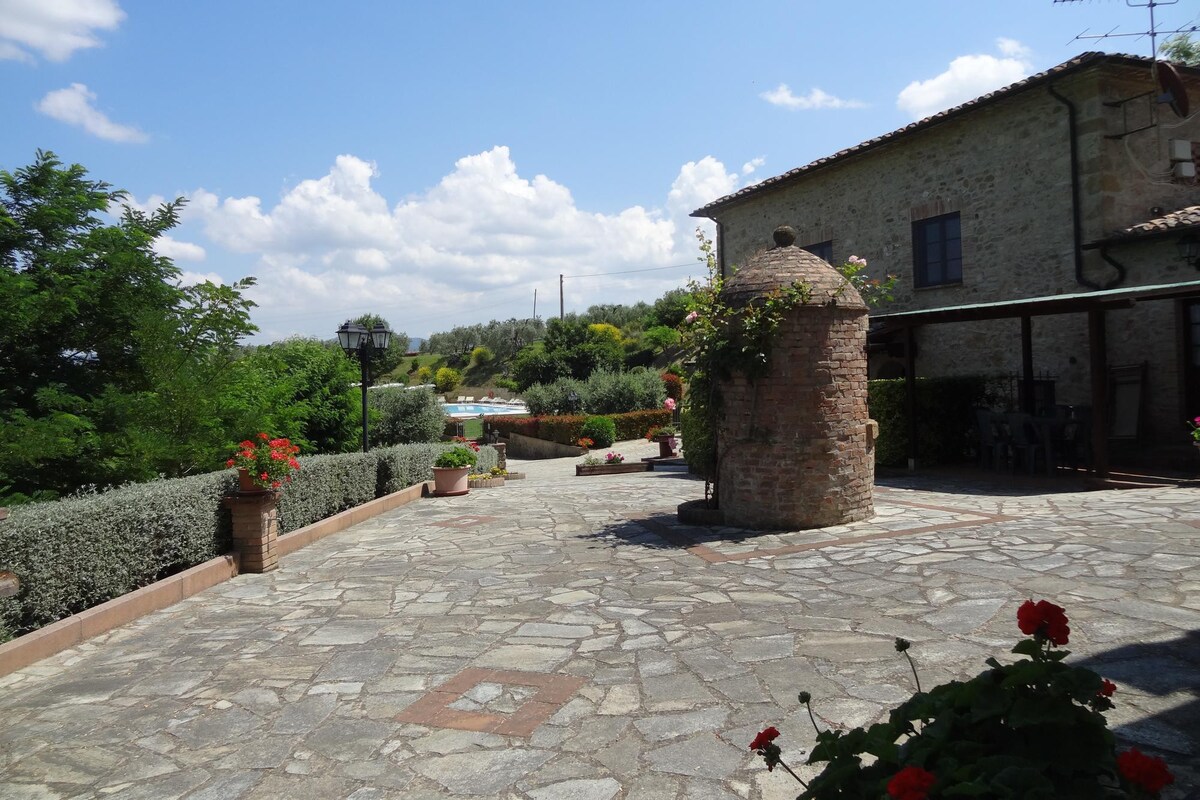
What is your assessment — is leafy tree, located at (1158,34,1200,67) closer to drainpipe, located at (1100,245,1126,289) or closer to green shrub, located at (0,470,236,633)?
drainpipe, located at (1100,245,1126,289)

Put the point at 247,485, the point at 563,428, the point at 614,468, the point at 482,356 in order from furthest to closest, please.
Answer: the point at 482,356 → the point at 563,428 → the point at 614,468 → the point at 247,485

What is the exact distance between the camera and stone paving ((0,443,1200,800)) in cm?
333

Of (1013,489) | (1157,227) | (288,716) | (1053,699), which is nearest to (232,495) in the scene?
(288,716)

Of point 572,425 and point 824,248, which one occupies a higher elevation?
point 824,248

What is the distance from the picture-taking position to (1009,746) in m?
1.84

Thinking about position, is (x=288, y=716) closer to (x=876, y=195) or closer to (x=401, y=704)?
(x=401, y=704)

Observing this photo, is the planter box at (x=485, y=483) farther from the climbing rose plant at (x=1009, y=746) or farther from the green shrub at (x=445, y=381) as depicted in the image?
the green shrub at (x=445, y=381)

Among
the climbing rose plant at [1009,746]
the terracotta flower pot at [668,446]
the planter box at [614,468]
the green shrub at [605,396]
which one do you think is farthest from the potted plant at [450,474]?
the green shrub at [605,396]

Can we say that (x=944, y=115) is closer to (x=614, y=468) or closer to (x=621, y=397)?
(x=614, y=468)

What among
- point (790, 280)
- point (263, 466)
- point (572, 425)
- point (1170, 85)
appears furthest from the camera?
point (572, 425)

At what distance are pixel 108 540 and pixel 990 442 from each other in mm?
11696

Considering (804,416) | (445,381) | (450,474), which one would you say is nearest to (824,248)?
(450,474)

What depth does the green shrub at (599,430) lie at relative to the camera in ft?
91.8

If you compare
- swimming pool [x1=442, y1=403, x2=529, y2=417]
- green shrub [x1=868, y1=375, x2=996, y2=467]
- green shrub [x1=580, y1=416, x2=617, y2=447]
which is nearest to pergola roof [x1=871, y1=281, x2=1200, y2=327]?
green shrub [x1=868, y1=375, x2=996, y2=467]
